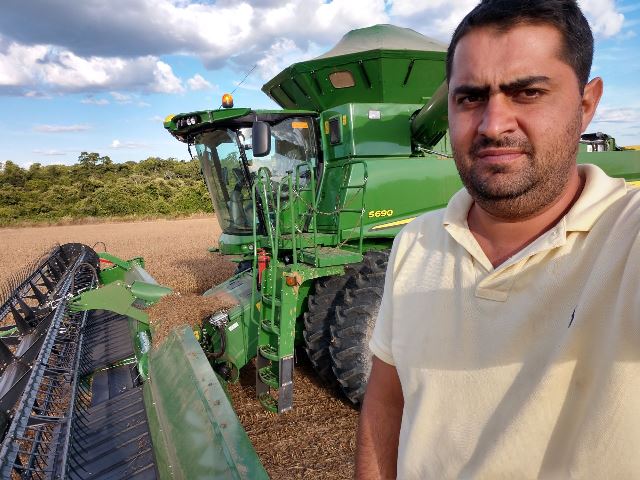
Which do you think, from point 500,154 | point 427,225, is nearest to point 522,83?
point 500,154

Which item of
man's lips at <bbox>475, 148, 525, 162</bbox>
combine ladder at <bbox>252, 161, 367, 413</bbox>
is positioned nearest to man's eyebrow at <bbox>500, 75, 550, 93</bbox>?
man's lips at <bbox>475, 148, 525, 162</bbox>

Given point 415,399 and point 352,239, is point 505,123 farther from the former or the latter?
point 352,239

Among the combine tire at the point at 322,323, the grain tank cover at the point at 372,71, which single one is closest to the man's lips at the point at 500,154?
the combine tire at the point at 322,323

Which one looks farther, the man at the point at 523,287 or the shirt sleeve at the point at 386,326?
the shirt sleeve at the point at 386,326

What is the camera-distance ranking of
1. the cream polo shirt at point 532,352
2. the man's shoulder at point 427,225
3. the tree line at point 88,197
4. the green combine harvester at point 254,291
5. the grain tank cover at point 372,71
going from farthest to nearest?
the tree line at point 88,197 → the grain tank cover at point 372,71 → the green combine harvester at point 254,291 → the man's shoulder at point 427,225 → the cream polo shirt at point 532,352

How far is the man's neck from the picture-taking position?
2.89ft

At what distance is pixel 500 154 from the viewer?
88cm

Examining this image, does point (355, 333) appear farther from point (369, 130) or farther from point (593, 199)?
point (593, 199)

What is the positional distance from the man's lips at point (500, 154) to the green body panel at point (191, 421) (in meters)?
1.40

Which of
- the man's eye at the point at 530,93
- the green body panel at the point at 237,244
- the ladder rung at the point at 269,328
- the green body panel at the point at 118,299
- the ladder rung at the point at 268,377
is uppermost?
the man's eye at the point at 530,93

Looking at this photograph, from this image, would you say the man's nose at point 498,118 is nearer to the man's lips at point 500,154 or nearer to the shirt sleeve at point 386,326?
the man's lips at point 500,154

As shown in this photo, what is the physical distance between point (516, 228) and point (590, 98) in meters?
0.31

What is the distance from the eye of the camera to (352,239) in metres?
4.02

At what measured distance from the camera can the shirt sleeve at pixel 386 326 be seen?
3.59ft
